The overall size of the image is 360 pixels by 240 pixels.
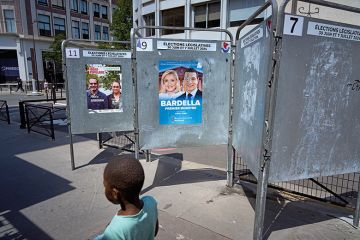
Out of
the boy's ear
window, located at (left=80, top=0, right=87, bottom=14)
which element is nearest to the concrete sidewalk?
the boy's ear

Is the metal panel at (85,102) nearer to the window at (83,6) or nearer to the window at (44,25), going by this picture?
the window at (44,25)

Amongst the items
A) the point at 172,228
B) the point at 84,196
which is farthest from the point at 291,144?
the point at 84,196

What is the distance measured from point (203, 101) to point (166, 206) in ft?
5.66

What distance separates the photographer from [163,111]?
4270 millimetres

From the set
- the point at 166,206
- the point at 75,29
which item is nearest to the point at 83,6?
the point at 75,29

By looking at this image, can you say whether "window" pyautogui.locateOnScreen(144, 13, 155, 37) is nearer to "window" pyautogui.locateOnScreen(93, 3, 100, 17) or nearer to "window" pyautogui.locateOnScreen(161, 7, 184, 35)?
"window" pyautogui.locateOnScreen(161, 7, 184, 35)

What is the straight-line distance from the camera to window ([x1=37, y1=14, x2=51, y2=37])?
3824 cm

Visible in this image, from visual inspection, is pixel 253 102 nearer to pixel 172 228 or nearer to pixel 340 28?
pixel 340 28

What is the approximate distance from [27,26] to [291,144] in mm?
41844

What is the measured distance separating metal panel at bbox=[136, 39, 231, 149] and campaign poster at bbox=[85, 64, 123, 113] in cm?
156

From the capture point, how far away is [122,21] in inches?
1090

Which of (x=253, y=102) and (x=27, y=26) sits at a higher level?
(x=27, y=26)

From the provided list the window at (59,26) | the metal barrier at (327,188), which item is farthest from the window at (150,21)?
the window at (59,26)

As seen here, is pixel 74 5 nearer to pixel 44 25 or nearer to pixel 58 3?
pixel 58 3
